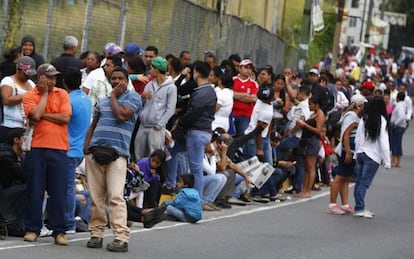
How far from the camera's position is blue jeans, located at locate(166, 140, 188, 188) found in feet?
61.2

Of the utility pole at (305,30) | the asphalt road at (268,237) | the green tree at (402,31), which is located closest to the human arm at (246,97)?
the asphalt road at (268,237)

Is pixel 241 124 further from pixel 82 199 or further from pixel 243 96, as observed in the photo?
pixel 82 199

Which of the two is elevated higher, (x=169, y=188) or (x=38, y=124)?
(x=38, y=124)

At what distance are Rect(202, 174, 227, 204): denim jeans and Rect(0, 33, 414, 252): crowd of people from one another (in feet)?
0.07

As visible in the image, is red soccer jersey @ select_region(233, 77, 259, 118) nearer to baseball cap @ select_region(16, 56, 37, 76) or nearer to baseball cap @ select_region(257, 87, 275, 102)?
baseball cap @ select_region(257, 87, 275, 102)

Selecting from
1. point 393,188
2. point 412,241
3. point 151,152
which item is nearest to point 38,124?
point 151,152

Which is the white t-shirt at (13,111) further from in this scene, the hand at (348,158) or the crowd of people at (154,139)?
the hand at (348,158)

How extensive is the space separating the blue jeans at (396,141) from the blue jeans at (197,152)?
15640 millimetres

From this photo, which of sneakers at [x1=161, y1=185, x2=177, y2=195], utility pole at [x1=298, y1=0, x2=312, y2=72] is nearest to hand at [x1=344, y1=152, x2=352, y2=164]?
sneakers at [x1=161, y1=185, x2=177, y2=195]

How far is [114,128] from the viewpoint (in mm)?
13820

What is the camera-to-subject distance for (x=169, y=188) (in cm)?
1836

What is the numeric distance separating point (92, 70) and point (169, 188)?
1950mm

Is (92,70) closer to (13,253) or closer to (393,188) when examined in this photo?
(13,253)

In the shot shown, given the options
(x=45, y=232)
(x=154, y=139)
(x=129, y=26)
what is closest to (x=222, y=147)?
(x=154, y=139)
